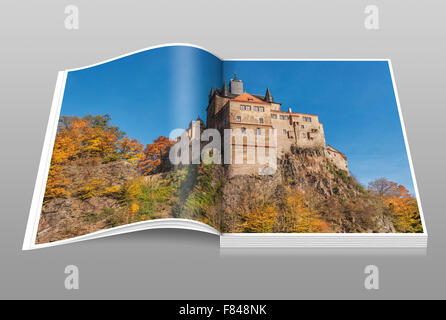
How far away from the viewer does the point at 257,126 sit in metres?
11.8

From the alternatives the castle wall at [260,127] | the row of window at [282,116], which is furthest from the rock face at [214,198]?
the row of window at [282,116]

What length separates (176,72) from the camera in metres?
10.5

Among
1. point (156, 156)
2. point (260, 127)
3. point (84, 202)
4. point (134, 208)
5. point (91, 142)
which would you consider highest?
point (260, 127)

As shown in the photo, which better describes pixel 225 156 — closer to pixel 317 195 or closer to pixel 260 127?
pixel 260 127

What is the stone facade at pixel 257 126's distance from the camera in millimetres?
11266

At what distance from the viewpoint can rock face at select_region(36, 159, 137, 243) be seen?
31.6ft

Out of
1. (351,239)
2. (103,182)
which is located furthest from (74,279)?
(351,239)

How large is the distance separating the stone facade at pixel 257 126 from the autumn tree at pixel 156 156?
1909 millimetres

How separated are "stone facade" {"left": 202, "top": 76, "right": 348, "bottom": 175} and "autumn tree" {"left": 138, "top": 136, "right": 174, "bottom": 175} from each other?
1.91m

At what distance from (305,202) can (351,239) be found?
6.42ft

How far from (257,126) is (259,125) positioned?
117mm

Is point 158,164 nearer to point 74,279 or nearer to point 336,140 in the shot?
point 74,279

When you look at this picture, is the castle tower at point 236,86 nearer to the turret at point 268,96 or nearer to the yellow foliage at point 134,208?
the turret at point 268,96

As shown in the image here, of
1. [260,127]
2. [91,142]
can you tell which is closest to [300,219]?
[260,127]
